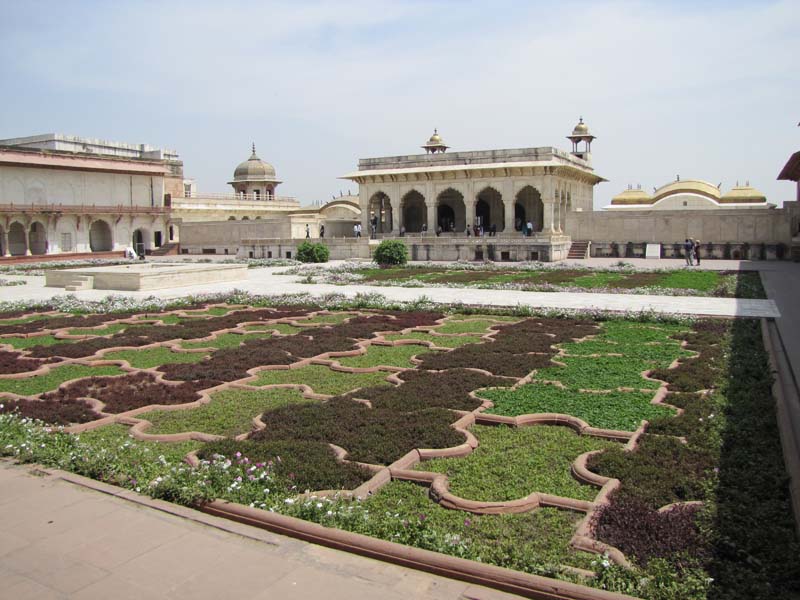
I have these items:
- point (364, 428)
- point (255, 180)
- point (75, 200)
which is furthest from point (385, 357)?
point (255, 180)

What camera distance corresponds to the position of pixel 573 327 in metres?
10.8

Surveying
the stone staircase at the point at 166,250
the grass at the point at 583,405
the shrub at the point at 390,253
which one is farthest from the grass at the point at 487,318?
the stone staircase at the point at 166,250

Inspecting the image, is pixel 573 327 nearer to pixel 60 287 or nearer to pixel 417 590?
pixel 417 590

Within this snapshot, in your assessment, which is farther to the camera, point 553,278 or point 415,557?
point 553,278

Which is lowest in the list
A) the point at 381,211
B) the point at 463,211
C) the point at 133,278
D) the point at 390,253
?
the point at 133,278

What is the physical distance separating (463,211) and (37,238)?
73.2 ft

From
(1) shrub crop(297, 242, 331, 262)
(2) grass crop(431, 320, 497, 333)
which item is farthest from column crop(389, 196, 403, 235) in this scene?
(2) grass crop(431, 320, 497, 333)

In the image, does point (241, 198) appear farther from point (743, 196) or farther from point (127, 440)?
point (127, 440)

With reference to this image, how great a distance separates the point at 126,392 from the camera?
6879 mm

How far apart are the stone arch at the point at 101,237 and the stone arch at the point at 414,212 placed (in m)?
16.6

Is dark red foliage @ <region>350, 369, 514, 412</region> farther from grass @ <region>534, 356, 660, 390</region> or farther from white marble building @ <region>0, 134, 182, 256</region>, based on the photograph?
white marble building @ <region>0, 134, 182, 256</region>

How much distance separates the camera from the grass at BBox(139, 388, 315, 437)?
5758mm

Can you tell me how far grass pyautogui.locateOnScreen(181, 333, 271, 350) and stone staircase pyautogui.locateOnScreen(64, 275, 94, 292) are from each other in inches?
389

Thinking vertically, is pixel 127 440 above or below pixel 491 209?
below
